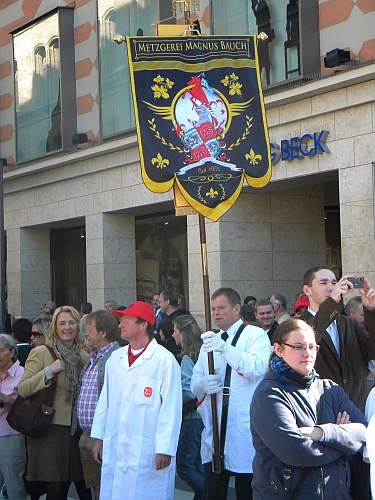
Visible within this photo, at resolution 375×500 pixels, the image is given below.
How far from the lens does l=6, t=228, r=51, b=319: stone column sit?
24562 millimetres

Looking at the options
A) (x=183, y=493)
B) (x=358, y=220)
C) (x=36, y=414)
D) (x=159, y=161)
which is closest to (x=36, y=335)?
(x=36, y=414)

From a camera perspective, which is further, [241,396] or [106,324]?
[106,324]

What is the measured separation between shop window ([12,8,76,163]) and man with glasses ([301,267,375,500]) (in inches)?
644

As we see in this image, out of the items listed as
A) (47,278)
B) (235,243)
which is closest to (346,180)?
(235,243)

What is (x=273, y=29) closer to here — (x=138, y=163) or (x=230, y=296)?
(x=138, y=163)

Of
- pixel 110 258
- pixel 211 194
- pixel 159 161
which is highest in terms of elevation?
pixel 110 258

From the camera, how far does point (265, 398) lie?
14.6 ft

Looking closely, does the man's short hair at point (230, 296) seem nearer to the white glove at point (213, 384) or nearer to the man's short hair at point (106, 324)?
the white glove at point (213, 384)

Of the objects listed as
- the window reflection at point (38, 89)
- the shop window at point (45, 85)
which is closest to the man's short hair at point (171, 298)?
the shop window at point (45, 85)

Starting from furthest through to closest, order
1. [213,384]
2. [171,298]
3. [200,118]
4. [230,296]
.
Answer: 1. [171,298]
2. [200,118]
3. [230,296]
4. [213,384]

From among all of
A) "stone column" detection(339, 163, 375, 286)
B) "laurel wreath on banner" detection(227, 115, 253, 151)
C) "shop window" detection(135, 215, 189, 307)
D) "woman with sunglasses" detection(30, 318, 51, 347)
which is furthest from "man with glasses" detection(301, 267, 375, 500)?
"shop window" detection(135, 215, 189, 307)

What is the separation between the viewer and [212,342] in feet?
21.0

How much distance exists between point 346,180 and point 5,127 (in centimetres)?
1310

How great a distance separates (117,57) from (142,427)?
15221 millimetres
